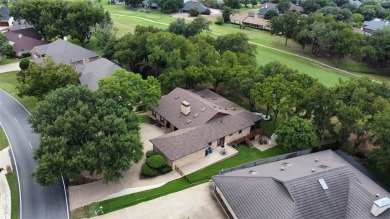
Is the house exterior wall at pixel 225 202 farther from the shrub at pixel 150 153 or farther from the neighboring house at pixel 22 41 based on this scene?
the neighboring house at pixel 22 41

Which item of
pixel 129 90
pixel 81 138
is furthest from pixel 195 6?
pixel 81 138

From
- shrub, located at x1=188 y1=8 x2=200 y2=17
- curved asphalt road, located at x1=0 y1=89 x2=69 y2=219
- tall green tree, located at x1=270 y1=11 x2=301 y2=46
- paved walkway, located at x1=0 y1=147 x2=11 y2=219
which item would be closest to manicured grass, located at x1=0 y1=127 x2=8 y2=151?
curved asphalt road, located at x1=0 y1=89 x2=69 y2=219

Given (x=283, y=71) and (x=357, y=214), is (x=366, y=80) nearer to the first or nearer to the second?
(x=283, y=71)

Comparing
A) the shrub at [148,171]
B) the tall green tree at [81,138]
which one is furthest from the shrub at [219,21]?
the shrub at [148,171]

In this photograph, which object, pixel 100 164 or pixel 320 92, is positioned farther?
pixel 320 92

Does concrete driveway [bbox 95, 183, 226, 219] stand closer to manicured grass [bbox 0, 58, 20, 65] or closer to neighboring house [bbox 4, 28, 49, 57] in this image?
manicured grass [bbox 0, 58, 20, 65]

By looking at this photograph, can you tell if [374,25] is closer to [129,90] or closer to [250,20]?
[250,20]

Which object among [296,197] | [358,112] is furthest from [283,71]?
[296,197]
